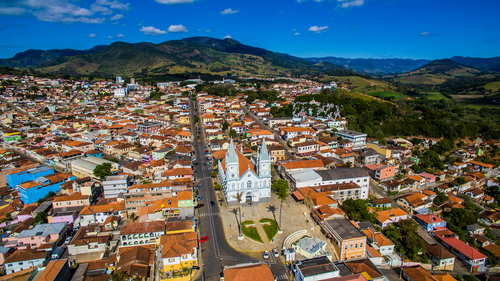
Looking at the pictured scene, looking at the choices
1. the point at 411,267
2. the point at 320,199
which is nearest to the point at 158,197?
the point at 320,199

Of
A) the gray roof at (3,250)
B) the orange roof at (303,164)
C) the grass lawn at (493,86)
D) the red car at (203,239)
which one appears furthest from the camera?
the grass lawn at (493,86)

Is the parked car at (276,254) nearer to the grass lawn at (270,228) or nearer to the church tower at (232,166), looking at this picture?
the grass lawn at (270,228)

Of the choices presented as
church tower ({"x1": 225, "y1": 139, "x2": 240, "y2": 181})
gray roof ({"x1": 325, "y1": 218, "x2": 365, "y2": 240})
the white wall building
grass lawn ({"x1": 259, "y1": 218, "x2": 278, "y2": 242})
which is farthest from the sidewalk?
the white wall building

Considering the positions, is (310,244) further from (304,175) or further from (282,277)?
(304,175)

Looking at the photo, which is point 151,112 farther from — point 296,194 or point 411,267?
point 411,267

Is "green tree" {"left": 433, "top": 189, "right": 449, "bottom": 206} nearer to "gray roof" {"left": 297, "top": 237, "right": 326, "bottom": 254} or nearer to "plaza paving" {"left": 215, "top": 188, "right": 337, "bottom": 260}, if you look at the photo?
"plaza paving" {"left": 215, "top": 188, "right": 337, "bottom": 260}

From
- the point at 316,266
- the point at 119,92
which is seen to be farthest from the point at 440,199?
the point at 119,92

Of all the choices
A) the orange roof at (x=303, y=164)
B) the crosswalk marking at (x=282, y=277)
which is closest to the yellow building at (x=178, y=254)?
the crosswalk marking at (x=282, y=277)
